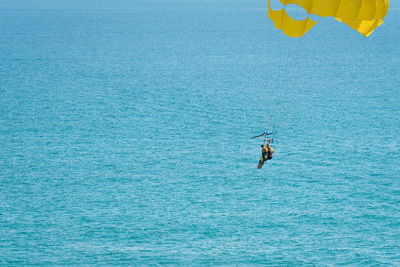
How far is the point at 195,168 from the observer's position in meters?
64.9

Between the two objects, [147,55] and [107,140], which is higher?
[147,55]

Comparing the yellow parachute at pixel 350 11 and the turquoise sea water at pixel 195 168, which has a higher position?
the turquoise sea water at pixel 195 168

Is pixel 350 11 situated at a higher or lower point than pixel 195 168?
lower

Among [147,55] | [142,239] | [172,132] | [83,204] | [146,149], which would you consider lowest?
[142,239]

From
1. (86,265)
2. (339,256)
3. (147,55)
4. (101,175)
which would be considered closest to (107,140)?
(101,175)

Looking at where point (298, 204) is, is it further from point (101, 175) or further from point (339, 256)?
point (101, 175)

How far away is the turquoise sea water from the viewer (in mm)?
50844

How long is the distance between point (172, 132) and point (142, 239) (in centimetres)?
2666

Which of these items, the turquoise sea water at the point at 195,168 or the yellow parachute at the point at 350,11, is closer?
the yellow parachute at the point at 350,11

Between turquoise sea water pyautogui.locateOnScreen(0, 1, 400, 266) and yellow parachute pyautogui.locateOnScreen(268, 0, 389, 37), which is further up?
turquoise sea water pyautogui.locateOnScreen(0, 1, 400, 266)

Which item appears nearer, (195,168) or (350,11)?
(350,11)

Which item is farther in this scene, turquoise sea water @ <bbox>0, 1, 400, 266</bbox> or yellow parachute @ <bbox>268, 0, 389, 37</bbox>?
turquoise sea water @ <bbox>0, 1, 400, 266</bbox>

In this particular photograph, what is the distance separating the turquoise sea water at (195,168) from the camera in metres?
50.8

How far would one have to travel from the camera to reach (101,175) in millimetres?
63344
